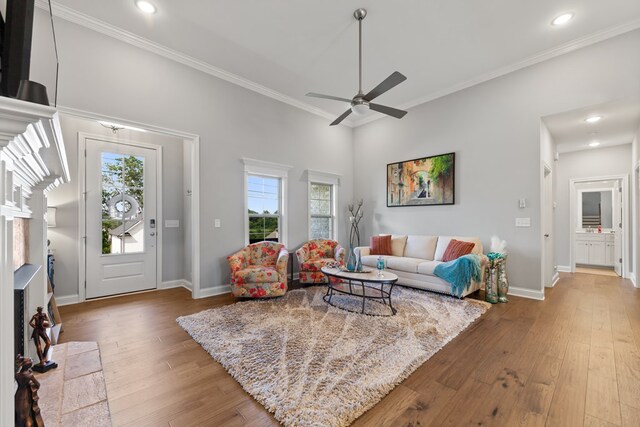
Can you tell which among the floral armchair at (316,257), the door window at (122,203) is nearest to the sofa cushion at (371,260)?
the floral armchair at (316,257)

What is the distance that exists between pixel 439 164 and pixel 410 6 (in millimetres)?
2618

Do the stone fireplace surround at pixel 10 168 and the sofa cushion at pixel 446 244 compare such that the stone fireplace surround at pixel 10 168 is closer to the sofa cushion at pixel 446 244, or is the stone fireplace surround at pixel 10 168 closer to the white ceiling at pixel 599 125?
the sofa cushion at pixel 446 244

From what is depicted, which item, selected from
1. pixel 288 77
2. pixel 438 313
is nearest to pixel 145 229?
pixel 288 77

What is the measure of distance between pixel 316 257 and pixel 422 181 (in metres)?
2.41

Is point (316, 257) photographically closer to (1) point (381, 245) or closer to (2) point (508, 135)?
(1) point (381, 245)

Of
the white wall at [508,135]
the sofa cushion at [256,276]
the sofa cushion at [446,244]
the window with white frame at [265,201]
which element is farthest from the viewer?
the window with white frame at [265,201]

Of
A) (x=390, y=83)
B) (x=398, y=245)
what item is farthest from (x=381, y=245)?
(x=390, y=83)

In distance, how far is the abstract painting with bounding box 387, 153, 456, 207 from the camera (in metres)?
4.81

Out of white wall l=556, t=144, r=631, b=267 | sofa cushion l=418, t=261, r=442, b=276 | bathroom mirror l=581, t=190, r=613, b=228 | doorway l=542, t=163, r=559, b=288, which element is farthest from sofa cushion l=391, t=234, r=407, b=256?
bathroom mirror l=581, t=190, r=613, b=228

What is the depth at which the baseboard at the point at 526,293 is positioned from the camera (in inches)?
153

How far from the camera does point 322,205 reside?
19.5 ft

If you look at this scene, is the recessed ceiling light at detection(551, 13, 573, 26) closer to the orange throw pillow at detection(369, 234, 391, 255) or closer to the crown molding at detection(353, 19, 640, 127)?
the crown molding at detection(353, 19, 640, 127)

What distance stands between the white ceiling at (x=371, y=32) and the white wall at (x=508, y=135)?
264 millimetres

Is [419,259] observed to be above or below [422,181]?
below
